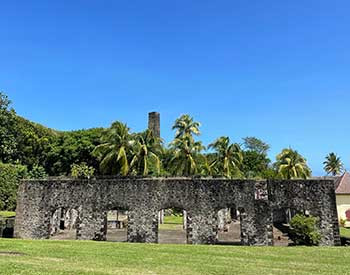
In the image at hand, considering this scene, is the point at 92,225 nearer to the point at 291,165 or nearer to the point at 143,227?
the point at 143,227

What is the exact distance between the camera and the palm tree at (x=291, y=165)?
1481 inches

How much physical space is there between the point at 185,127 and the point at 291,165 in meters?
12.5

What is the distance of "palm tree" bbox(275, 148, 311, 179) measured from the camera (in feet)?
123

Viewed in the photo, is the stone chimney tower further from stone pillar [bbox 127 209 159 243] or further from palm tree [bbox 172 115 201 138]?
stone pillar [bbox 127 209 159 243]

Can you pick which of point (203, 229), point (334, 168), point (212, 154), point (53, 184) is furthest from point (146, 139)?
point (334, 168)

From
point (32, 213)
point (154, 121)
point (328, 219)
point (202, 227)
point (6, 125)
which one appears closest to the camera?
point (328, 219)

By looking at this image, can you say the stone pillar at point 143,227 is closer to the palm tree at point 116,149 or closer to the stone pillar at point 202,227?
the stone pillar at point 202,227

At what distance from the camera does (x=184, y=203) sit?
68.3 ft

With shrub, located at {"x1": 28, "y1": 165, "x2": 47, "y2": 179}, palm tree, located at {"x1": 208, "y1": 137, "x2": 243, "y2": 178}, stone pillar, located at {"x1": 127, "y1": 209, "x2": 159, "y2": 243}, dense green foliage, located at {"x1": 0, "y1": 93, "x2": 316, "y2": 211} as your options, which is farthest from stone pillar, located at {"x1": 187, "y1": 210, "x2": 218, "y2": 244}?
shrub, located at {"x1": 28, "y1": 165, "x2": 47, "y2": 179}

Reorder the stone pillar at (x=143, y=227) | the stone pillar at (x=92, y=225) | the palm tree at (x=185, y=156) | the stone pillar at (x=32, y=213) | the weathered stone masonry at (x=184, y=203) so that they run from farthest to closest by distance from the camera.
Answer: the palm tree at (x=185, y=156) → the stone pillar at (x=32, y=213) → the stone pillar at (x=92, y=225) → the stone pillar at (x=143, y=227) → the weathered stone masonry at (x=184, y=203)

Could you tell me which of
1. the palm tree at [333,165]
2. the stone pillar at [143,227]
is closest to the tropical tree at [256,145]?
the palm tree at [333,165]

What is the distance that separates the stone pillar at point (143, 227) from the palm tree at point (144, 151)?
454 inches

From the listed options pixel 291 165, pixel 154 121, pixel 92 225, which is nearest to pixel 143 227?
pixel 92 225

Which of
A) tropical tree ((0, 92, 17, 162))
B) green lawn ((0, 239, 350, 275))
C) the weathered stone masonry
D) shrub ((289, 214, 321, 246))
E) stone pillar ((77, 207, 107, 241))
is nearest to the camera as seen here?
green lawn ((0, 239, 350, 275))
